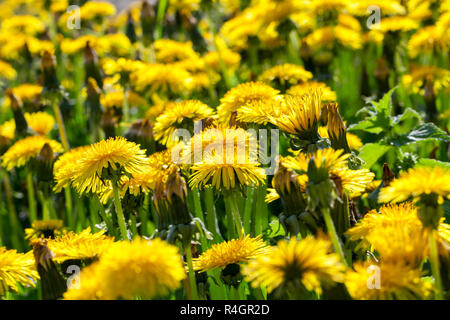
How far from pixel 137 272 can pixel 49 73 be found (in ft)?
6.95

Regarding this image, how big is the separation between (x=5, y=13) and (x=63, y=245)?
6.22 meters

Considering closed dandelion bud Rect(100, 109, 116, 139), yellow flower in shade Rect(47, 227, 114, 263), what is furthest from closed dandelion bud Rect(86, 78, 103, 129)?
yellow flower in shade Rect(47, 227, 114, 263)

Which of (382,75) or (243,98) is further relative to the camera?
(382,75)

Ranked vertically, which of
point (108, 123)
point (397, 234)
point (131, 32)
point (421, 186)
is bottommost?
point (397, 234)

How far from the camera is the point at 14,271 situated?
1489 mm

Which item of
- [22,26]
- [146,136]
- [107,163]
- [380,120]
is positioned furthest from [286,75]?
[22,26]

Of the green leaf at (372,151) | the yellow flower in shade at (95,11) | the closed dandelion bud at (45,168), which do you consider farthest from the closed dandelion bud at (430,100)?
the yellow flower in shade at (95,11)

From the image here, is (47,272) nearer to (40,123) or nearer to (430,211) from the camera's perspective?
(430,211)

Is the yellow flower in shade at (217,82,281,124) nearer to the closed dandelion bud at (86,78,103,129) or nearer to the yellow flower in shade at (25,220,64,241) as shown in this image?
the yellow flower in shade at (25,220,64,241)

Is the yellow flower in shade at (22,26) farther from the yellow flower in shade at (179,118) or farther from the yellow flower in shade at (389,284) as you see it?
the yellow flower in shade at (389,284)
